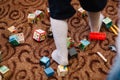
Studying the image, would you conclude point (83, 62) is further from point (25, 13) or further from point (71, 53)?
point (25, 13)

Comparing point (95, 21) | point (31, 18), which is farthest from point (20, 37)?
point (95, 21)

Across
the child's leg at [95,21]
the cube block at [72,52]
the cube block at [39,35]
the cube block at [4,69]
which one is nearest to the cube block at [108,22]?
the child's leg at [95,21]

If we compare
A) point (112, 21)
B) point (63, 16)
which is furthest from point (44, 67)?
point (112, 21)

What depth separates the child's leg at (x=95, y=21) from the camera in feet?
4.25

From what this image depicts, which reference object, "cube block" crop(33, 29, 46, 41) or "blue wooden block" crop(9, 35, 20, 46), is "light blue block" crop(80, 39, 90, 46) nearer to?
"cube block" crop(33, 29, 46, 41)

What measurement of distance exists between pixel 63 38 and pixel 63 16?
0.43ft

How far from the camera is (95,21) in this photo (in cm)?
133

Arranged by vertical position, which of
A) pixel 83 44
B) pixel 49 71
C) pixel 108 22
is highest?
pixel 108 22

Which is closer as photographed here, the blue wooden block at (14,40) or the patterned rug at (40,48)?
the patterned rug at (40,48)

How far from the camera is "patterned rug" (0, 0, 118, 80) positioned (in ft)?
4.06

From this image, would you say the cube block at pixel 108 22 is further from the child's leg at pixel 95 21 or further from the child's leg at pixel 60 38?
the child's leg at pixel 60 38

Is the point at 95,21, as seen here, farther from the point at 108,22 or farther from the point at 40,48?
the point at 40,48

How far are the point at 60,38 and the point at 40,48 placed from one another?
236mm

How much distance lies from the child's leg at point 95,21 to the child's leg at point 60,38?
0.72ft
